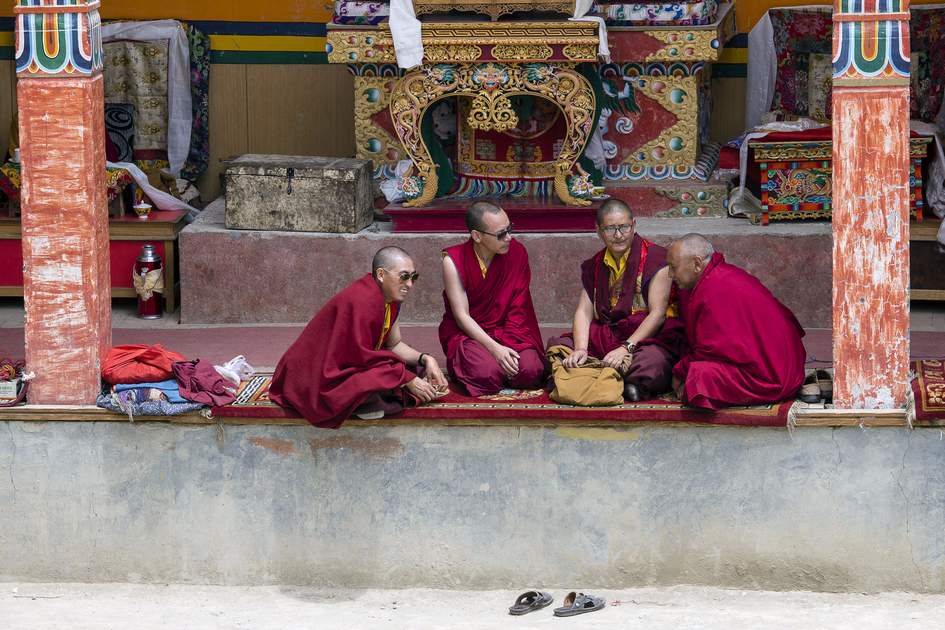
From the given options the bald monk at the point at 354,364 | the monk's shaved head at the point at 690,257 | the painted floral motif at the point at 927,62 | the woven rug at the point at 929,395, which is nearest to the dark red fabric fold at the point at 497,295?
the bald monk at the point at 354,364

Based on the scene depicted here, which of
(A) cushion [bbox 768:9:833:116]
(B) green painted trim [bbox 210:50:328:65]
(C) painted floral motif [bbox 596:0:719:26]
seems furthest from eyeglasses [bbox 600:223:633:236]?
(B) green painted trim [bbox 210:50:328:65]

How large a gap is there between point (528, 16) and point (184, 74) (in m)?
2.70

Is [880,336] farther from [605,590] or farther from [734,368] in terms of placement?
[605,590]

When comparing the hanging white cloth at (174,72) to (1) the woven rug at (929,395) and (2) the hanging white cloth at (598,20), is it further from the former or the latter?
(1) the woven rug at (929,395)

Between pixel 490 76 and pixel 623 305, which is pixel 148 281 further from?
pixel 623 305

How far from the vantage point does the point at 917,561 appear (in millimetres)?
7738

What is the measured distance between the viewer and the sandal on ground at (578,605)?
7.64m

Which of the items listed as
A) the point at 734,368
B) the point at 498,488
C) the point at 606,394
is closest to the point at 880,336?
the point at 734,368

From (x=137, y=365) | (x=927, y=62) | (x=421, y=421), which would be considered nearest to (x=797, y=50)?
(x=927, y=62)

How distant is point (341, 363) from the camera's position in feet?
25.1

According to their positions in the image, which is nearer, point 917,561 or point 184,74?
point 917,561

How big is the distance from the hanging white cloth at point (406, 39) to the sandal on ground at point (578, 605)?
11.0 ft

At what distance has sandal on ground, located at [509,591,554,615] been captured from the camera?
7.68m

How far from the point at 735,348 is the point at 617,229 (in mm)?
890
